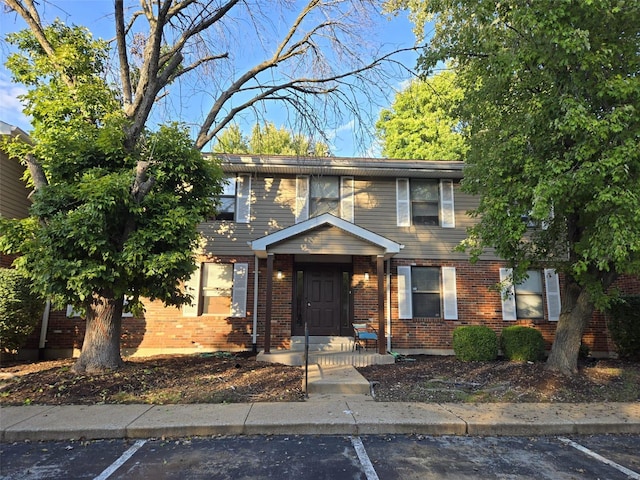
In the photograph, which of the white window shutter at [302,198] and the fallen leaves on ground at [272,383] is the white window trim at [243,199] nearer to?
the white window shutter at [302,198]

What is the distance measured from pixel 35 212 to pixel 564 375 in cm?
985

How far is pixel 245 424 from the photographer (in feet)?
16.3

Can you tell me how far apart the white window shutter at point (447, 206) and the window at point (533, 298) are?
6.32ft

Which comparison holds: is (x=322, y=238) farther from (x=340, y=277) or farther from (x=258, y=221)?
(x=258, y=221)

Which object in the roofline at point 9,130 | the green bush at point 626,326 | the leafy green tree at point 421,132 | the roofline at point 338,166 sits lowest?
the green bush at point 626,326

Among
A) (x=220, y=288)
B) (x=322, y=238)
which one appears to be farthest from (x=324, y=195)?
(x=220, y=288)

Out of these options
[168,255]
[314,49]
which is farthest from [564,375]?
[314,49]

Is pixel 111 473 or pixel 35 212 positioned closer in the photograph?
pixel 111 473

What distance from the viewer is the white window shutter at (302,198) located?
35.4 feet

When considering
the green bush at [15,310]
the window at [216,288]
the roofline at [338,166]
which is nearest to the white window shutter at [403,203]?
the roofline at [338,166]

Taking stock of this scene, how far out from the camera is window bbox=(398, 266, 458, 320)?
10.6 m

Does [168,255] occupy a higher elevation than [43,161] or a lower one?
lower

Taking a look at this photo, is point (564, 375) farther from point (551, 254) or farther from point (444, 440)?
point (444, 440)

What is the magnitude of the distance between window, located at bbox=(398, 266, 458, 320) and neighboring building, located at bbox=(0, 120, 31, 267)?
31.8ft
